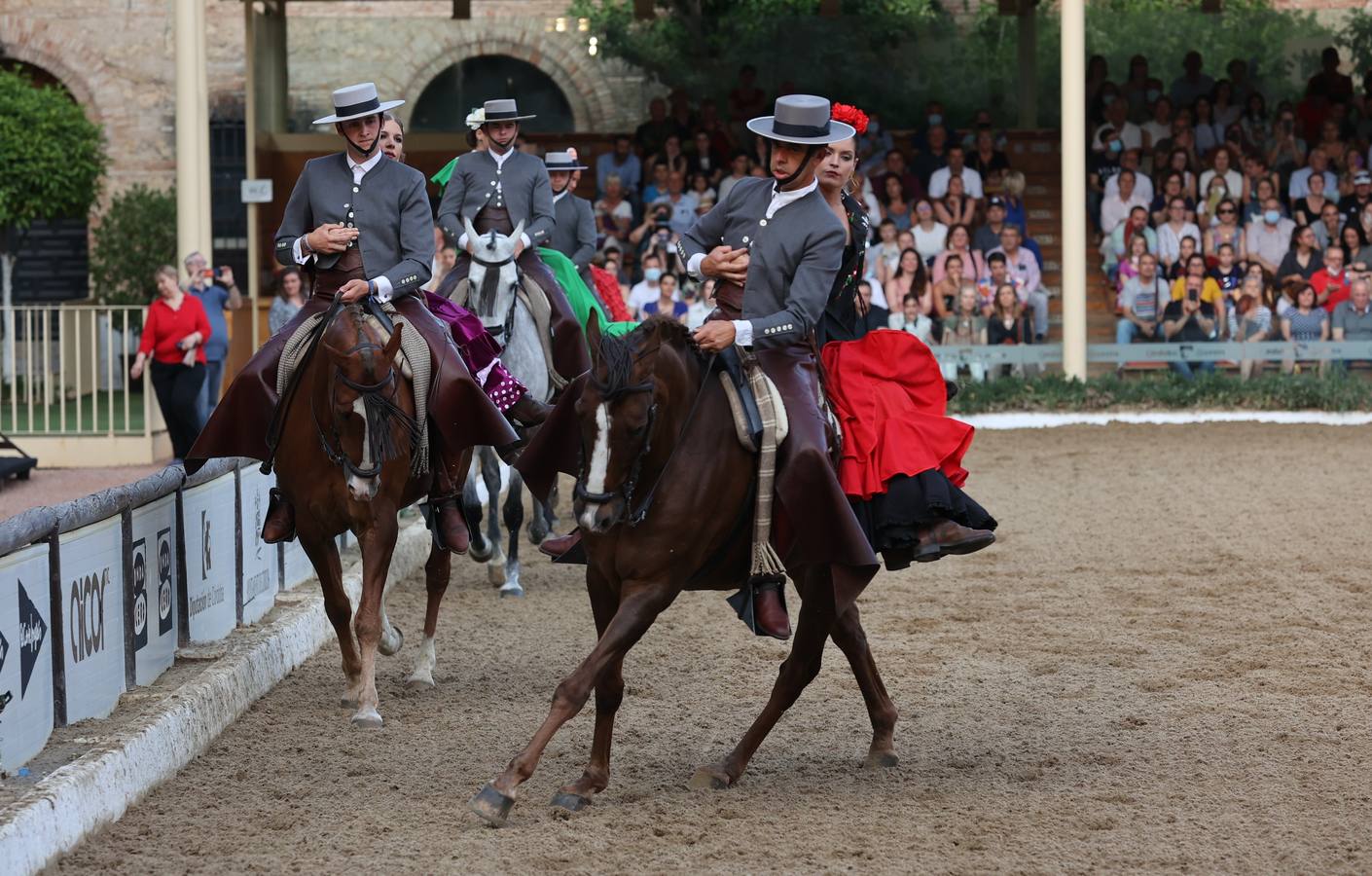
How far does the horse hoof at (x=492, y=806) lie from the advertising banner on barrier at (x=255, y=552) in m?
3.31

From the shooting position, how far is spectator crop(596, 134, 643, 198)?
910 inches

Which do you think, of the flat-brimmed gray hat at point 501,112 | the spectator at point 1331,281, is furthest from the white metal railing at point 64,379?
the spectator at point 1331,281

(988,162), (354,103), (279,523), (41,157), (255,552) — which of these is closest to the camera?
(279,523)

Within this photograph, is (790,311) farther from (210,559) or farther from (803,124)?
(210,559)

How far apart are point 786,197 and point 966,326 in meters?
12.7

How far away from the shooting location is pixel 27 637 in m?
5.78

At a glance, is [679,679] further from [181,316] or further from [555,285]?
[181,316]

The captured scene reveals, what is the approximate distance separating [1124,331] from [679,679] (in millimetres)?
12144

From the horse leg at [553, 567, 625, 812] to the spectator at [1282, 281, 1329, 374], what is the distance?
1403 cm

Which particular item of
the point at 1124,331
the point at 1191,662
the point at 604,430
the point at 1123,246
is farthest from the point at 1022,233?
the point at 604,430

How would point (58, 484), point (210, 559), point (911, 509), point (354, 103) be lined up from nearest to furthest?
1. point (911, 509)
2. point (354, 103)
3. point (210, 559)
4. point (58, 484)

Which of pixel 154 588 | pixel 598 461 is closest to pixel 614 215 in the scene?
pixel 154 588

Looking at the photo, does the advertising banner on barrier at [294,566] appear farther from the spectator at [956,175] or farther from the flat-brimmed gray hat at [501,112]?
the spectator at [956,175]

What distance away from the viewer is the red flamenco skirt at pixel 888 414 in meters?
6.10
